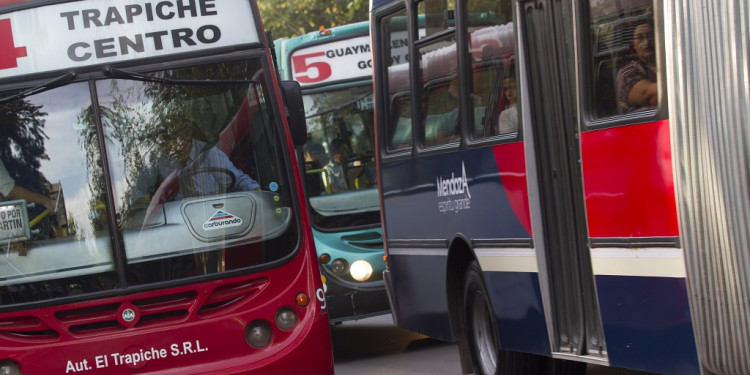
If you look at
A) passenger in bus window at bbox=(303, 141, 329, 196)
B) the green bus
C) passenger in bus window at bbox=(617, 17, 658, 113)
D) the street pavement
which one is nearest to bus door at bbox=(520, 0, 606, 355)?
passenger in bus window at bbox=(617, 17, 658, 113)

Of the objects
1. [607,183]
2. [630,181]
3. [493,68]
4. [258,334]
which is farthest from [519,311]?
[630,181]

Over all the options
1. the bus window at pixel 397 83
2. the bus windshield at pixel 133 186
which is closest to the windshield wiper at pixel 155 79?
the bus windshield at pixel 133 186

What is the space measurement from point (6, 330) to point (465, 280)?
3048mm

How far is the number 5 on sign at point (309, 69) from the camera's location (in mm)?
13211

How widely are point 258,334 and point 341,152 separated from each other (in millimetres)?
5803

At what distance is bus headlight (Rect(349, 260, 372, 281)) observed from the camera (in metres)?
12.4

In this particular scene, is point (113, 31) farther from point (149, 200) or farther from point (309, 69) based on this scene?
point (309, 69)

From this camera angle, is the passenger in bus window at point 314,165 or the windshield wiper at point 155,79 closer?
the windshield wiper at point 155,79

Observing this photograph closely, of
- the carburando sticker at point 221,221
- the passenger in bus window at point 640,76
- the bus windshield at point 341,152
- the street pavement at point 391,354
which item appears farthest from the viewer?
the bus windshield at point 341,152

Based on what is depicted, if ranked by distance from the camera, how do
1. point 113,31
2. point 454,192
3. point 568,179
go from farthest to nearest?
point 454,192, point 113,31, point 568,179

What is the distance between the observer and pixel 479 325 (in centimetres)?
893

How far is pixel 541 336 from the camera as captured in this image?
25.0 ft

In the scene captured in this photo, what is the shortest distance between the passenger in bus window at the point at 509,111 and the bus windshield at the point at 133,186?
4.38ft

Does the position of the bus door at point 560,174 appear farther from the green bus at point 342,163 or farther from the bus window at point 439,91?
the green bus at point 342,163
